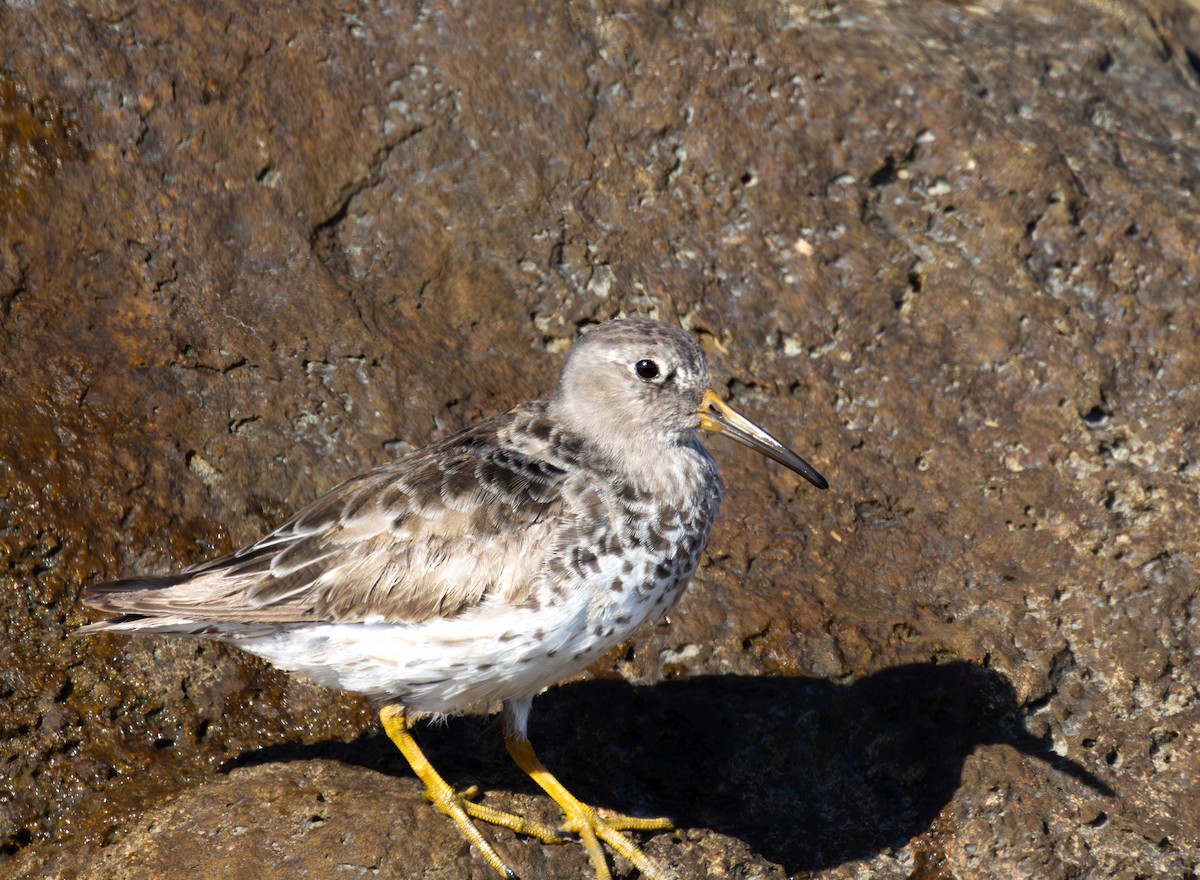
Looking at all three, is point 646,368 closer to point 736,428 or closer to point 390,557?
point 736,428

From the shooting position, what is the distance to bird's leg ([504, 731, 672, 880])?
585 cm

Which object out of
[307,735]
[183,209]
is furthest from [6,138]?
[307,735]

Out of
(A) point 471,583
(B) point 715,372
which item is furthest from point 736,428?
(A) point 471,583

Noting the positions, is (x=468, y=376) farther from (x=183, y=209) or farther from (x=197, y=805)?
(x=197, y=805)

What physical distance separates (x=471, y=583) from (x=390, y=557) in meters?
0.39

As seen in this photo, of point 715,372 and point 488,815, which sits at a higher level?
point 715,372

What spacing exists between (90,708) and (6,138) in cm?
313

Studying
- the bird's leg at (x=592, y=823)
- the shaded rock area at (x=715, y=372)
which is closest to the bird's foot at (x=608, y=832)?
the bird's leg at (x=592, y=823)

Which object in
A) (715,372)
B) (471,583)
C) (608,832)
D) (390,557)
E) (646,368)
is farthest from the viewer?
(715,372)

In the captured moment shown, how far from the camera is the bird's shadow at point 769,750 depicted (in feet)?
20.2

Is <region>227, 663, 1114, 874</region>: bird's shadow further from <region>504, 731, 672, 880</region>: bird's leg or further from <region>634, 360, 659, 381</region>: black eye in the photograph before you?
<region>634, 360, 659, 381</region>: black eye

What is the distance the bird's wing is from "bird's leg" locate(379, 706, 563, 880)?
658 millimetres

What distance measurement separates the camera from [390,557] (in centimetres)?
576

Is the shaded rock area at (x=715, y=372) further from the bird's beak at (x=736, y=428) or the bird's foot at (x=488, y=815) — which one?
the bird's beak at (x=736, y=428)
